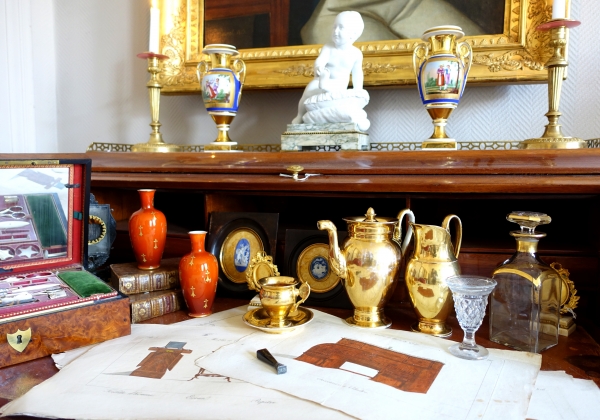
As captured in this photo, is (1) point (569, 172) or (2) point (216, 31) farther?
(2) point (216, 31)

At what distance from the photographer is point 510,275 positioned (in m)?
0.76

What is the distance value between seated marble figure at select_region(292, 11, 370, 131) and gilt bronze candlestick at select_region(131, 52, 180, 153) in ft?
1.56

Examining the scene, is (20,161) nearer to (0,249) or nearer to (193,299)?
(0,249)

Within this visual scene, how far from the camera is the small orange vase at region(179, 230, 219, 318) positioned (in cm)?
85

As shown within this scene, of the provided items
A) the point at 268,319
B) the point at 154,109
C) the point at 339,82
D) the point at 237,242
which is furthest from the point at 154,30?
the point at 268,319

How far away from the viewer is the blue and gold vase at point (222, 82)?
46.3 inches

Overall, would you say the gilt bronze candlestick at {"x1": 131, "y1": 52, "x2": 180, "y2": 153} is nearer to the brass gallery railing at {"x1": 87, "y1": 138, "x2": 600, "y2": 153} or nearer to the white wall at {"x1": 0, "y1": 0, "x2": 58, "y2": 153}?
the brass gallery railing at {"x1": 87, "y1": 138, "x2": 600, "y2": 153}

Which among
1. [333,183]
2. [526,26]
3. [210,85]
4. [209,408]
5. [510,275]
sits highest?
[526,26]

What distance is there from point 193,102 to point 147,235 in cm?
71


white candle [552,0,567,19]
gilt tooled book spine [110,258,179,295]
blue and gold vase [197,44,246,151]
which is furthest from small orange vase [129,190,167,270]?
white candle [552,0,567,19]

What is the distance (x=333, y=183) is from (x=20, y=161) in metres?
0.57

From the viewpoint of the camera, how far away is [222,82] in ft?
3.87

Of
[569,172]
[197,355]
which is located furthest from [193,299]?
[569,172]

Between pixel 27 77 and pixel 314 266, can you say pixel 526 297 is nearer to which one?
pixel 314 266
